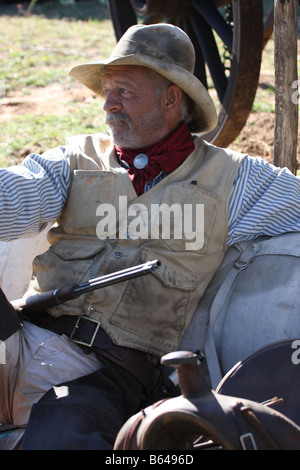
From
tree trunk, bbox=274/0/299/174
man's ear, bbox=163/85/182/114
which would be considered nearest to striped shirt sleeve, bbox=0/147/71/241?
man's ear, bbox=163/85/182/114

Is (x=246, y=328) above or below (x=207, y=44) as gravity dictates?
below

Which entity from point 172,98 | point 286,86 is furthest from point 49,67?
point 172,98

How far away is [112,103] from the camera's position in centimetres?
261

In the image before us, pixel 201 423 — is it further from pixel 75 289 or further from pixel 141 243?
pixel 141 243

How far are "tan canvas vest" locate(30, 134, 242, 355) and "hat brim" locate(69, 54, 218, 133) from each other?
10.3 inches

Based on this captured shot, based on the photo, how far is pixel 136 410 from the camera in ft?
7.61

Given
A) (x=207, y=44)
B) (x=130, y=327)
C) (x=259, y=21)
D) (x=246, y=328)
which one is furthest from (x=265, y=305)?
(x=207, y=44)

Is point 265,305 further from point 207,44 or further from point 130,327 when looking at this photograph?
point 207,44

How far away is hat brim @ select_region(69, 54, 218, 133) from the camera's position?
255cm

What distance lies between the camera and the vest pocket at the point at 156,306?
2.38 metres

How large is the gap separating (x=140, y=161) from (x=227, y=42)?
1933 millimetres

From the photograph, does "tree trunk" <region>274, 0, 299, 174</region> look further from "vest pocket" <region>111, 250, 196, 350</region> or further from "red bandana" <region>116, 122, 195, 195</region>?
"vest pocket" <region>111, 250, 196, 350</region>

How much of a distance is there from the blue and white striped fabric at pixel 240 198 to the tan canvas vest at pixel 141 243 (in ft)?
0.16

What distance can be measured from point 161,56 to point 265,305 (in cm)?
113
